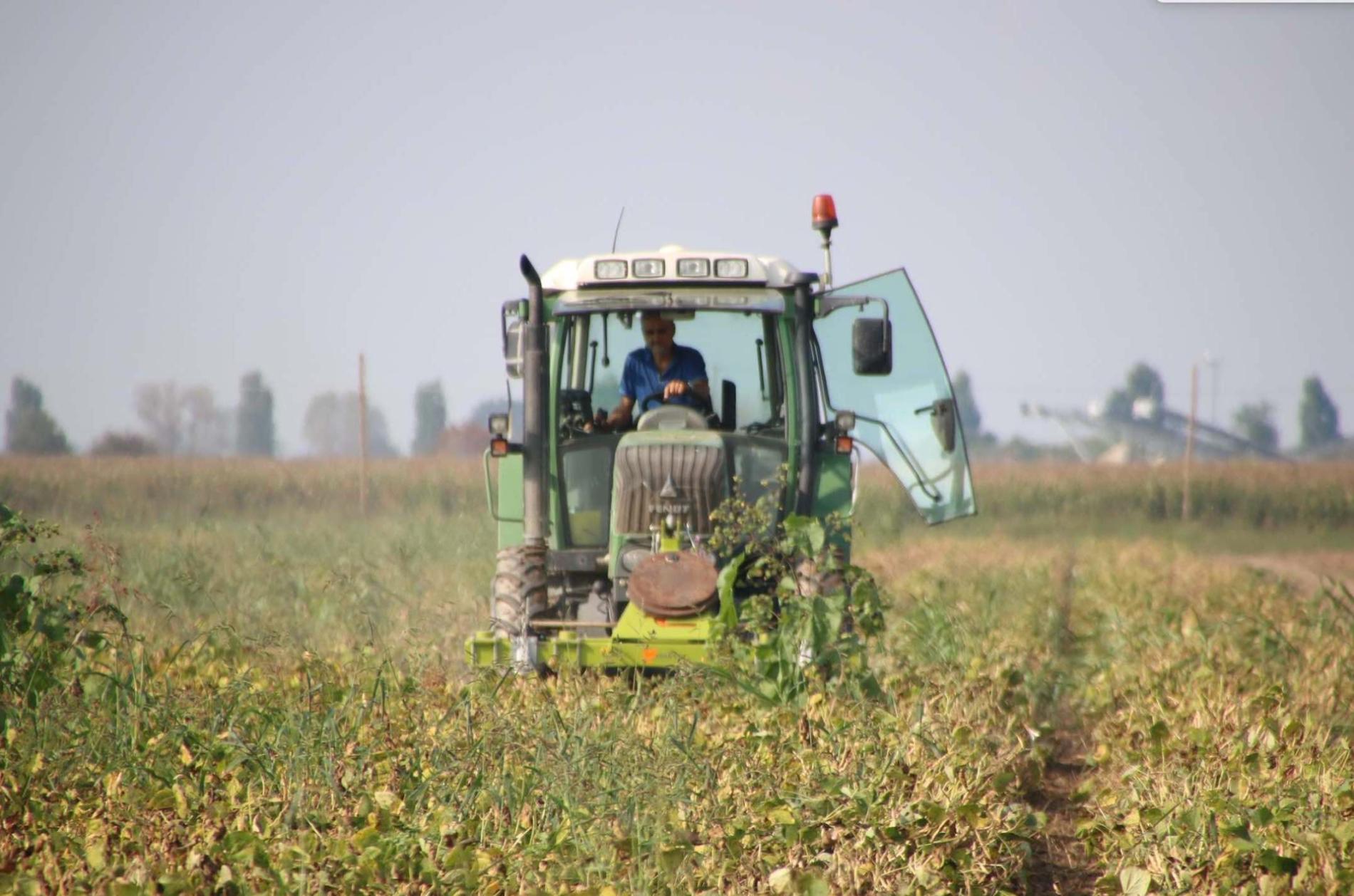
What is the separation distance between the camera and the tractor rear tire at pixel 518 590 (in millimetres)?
6430

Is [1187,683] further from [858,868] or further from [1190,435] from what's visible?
[1190,435]

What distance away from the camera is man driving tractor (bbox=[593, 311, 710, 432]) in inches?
278

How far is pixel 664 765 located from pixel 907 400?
2976mm

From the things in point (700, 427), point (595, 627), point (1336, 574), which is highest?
point (700, 427)

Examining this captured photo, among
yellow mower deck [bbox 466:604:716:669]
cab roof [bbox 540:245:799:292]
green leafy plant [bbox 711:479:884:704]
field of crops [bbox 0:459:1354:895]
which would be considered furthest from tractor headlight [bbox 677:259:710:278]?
field of crops [bbox 0:459:1354:895]

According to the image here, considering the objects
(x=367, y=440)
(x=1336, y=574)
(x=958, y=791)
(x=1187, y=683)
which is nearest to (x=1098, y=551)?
(x=1336, y=574)

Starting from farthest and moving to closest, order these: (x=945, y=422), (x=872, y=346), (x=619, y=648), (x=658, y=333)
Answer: (x=658, y=333) < (x=945, y=422) < (x=872, y=346) < (x=619, y=648)

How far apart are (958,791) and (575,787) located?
1314 mm

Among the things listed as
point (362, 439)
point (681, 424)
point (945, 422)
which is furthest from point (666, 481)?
point (362, 439)

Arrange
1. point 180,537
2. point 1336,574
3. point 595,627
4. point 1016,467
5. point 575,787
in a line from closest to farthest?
point 575,787
point 595,627
point 180,537
point 1336,574
point 1016,467

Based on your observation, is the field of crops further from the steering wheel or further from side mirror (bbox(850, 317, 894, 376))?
the steering wheel

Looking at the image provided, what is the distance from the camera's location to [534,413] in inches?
268

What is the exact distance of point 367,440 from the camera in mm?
18578

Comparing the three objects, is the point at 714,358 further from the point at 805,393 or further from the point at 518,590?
the point at 518,590
